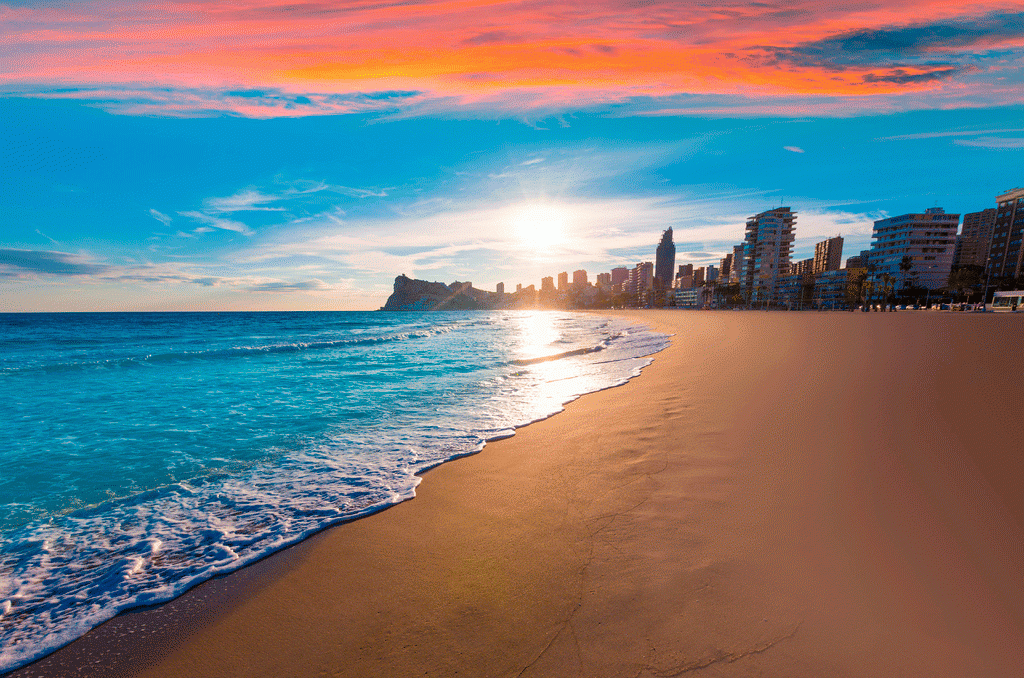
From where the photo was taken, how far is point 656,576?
123 inches

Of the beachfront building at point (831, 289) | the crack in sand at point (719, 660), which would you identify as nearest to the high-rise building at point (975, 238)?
the beachfront building at point (831, 289)

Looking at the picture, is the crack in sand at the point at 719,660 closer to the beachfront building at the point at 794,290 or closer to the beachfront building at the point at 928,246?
the beachfront building at the point at 928,246

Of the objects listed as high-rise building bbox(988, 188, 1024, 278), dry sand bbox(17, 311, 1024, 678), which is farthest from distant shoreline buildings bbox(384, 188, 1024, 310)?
dry sand bbox(17, 311, 1024, 678)

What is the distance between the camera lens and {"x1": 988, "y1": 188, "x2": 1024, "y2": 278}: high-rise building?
348 ft

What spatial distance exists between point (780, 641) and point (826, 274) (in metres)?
183

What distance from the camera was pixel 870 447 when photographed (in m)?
5.36

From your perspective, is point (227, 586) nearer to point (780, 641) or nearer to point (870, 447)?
point (780, 641)

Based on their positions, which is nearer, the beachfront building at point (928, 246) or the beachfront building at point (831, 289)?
the beachfront building at point (928, 246)

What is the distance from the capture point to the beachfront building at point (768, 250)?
153250 millimetres

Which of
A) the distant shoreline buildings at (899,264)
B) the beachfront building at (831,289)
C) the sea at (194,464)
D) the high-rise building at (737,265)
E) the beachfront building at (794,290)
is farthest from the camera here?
the high-rise building at (737,265)

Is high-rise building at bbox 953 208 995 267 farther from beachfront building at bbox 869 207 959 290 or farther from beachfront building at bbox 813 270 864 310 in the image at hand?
beachfront building at bbox 869 207 959 290

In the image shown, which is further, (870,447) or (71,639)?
(870,447)

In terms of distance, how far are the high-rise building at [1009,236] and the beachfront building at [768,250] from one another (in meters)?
52.8

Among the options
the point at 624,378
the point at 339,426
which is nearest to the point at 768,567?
the point at 339,426
